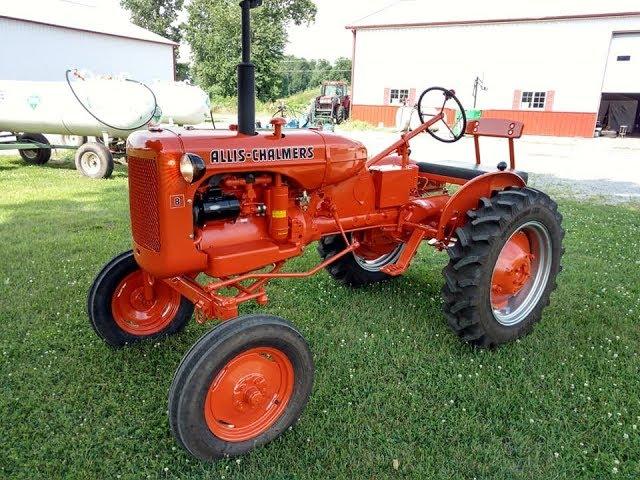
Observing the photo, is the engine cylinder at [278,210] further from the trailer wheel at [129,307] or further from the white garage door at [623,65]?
the white garage door at [623,65]

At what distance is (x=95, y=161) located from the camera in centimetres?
894

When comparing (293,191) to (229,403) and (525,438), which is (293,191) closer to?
(229,403)

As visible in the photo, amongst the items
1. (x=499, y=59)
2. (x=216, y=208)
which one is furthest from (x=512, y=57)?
(x=216, y=208)

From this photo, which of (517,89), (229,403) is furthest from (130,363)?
(517,89)

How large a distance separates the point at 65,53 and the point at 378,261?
20.3 meters

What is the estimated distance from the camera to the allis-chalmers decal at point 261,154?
2326 mm

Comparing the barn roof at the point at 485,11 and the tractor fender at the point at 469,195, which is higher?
the barn roof at the point at 485,11

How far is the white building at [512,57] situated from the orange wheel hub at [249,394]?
71.4ft

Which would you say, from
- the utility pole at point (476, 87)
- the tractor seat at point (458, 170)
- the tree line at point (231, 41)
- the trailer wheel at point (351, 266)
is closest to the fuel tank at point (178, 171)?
the trailer wheel at point (351, 266)

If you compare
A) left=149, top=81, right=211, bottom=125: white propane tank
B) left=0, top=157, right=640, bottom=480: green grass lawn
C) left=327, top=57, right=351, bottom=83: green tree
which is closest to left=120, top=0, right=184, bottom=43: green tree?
left=327, top=57, right=351, bottom=83: green tree

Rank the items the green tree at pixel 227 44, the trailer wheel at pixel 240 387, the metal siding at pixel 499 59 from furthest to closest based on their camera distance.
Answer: the green tree at pixel 227 44
the metal siding at pixel 499 59
the trailer wheel at pixel 240 387

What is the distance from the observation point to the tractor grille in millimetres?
2289

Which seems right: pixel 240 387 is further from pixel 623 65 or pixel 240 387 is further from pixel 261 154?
pixel 623 65

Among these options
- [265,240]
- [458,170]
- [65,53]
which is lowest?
[265,240]
